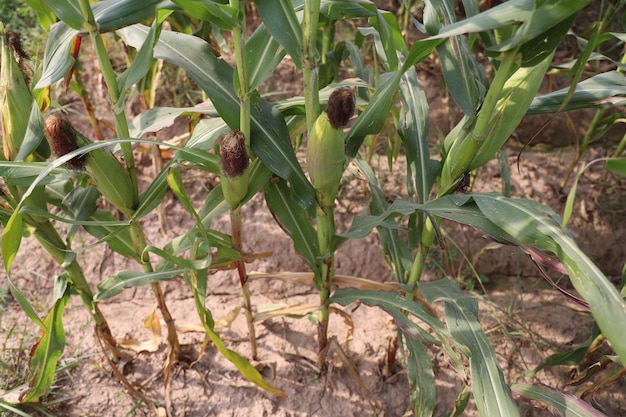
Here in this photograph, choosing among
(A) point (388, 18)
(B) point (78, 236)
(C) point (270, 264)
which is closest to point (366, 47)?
(C) point (270, 264)

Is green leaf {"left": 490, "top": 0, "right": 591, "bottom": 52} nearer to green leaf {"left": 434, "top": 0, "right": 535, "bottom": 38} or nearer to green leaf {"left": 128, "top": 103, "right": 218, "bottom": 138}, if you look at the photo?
green leaf {"left": 434, "top": 0, "right": 535, "bottom": 38}

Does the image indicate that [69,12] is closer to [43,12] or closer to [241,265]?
[43,12]

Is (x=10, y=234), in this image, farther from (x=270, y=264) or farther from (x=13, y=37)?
(x=270, y=264)

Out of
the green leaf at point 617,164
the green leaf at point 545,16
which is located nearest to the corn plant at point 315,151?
the green leaf at point 545,16

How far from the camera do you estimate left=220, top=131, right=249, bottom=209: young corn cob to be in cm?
130

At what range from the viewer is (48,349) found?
1.71m

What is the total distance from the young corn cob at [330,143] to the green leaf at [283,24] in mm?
156

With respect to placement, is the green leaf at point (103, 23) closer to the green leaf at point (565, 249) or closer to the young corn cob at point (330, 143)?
the young corn cob at point (330, 143)

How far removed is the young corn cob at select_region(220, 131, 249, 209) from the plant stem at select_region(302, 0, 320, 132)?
21cm

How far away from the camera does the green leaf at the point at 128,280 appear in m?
1.69

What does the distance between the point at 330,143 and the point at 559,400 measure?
97cm

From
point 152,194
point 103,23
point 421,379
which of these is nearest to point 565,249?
point 421,379

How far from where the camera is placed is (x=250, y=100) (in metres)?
1.49

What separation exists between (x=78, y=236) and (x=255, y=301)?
100cm
